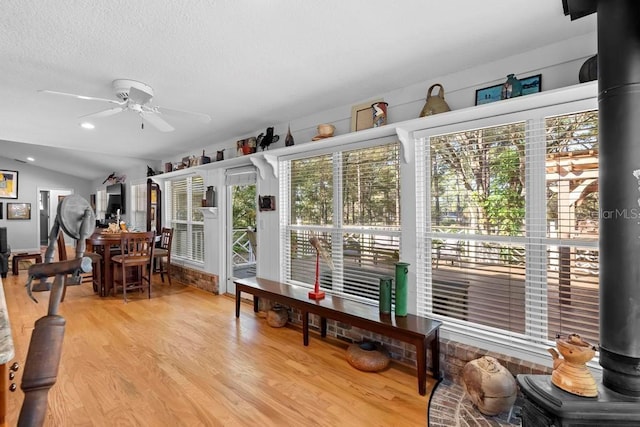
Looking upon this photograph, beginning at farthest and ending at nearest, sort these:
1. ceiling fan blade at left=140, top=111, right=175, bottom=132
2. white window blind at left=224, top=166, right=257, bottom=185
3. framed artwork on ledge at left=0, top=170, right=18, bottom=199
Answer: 1. framed artwork on ledge at left=0, top=170, right=18, bottom=199
2. white window blind at left=224, top=166, right=257, bottom=185
3. ceiling fan blade at left=140, top=111, right=175, bottom=132

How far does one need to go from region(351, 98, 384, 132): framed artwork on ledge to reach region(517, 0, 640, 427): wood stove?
1.77m

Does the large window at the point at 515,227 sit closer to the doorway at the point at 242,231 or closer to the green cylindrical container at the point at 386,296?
the green cylindrical container at the point at 386,296

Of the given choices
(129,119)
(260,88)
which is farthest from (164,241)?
(260,88)

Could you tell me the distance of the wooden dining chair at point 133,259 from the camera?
449 centimetres

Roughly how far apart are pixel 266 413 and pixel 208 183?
3867 millimetres

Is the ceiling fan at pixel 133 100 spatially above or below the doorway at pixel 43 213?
above

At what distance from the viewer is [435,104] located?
8.20ft

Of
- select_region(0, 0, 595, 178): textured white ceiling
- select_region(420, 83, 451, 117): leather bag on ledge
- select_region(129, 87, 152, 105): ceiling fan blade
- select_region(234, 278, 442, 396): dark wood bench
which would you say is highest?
select_region(0, 0, 595, 178): textured white ceiling

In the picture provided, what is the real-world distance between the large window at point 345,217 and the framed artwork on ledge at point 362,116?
0.74 feet

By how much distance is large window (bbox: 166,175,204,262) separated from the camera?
555cm

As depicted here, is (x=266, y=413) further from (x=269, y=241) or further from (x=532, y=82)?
(x=532, y=82)

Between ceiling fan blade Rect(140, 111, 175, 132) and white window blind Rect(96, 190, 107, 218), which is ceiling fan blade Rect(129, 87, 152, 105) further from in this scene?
white window blind Rect(96, 190, 107, 218)

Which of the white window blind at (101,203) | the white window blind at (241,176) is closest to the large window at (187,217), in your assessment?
the white window blind at (241,176)

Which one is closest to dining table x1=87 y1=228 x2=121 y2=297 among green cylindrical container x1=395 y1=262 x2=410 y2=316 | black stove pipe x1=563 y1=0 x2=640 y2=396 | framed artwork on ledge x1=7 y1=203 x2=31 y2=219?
green cylindrical container x1=395 y1=262 x2=410 y2=316
